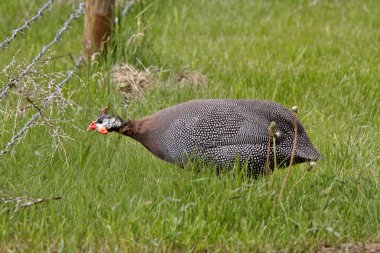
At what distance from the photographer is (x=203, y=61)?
24.7 feet

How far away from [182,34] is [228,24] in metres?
0.56

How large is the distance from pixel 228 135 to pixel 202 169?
24 cm

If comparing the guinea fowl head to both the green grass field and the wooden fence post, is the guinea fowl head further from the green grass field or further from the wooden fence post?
the wooden fence post

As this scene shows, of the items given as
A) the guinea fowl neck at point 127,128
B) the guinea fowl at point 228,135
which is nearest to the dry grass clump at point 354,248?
the guinea fowl at point 228,135

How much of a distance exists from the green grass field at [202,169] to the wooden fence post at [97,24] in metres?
0.12

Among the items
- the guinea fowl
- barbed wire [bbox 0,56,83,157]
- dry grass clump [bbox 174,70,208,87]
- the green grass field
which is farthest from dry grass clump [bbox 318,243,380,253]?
dry grass clump [bbox 174,70,208,87]

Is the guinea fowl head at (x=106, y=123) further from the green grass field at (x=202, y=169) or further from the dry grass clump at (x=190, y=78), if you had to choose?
the dry grass clump at (x=190, y=78)

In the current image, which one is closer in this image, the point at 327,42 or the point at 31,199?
the point at 31,199

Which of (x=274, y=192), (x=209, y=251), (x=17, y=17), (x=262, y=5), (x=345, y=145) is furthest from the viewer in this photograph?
(x=262, y=5)

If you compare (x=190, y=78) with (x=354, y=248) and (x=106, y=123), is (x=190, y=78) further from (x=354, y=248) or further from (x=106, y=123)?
(x=354, y=248)

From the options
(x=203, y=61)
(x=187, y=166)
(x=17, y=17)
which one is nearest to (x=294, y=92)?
(x=203, y=61)

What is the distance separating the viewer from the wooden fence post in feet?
22.3

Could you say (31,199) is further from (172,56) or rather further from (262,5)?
(262,5)

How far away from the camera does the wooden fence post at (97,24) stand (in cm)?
679
